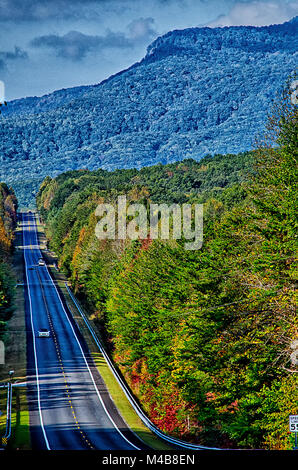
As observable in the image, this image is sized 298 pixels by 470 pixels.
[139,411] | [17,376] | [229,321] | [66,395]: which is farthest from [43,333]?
[229,321]

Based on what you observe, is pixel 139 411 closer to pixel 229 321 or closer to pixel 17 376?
pixel 229 321

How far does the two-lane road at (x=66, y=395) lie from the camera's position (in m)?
35.0

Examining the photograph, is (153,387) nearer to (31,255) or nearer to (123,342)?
(123,342)

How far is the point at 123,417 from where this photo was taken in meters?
40.9

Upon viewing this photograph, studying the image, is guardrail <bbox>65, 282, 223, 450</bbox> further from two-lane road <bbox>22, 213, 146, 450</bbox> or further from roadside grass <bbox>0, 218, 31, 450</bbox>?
roadside grass <bbox>0, 218, 31, 450</bbox>

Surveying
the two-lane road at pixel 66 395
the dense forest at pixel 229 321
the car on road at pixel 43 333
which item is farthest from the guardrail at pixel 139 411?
the car on road at pixel 43 333

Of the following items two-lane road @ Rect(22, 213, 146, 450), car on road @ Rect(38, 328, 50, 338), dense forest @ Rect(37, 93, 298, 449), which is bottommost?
two-lane road @ Rect(22, 213, 146, 450)

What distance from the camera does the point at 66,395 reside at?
45344mm

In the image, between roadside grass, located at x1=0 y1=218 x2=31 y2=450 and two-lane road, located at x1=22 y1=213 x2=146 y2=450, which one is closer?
two-lane road, located at x1=22 y1=213 x2=146 y2=450

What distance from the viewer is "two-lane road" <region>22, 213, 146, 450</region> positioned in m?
35.0

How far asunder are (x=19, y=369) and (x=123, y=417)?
16.6 m

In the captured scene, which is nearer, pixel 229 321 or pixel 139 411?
pixel 229 321

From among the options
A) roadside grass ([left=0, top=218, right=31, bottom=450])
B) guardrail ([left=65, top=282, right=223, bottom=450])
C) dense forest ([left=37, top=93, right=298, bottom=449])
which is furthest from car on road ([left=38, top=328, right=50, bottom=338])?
dense forest ([left=37, top=93, right=298, bottom=449])
